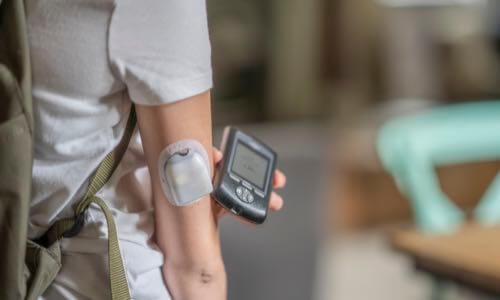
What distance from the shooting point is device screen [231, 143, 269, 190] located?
674mm

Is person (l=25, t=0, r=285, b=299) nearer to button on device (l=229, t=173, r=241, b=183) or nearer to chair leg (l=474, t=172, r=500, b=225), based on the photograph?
button on device (l=229, t=173, r=241, b=183)

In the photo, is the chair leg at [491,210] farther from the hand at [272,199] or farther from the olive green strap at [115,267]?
the olive green strap at [115,267]

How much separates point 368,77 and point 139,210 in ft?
9.43

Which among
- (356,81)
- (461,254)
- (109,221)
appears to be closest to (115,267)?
(109,221)

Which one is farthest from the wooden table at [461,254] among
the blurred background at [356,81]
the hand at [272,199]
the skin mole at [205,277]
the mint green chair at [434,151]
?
the blurred background at [356,81]

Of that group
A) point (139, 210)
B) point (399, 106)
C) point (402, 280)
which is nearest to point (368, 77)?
point (399, 106)

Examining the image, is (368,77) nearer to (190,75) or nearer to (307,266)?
(307,266)

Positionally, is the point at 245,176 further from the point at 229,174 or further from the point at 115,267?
the point at 115,267

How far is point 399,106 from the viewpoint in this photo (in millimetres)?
3334

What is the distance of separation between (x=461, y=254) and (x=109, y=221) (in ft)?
3.32

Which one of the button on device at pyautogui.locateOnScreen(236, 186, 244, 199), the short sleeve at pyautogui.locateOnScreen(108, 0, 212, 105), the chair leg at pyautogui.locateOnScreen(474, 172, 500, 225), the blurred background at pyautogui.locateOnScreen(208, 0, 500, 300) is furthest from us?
the blurred background at pyautogui.locateOnScreen(208, 0, 500, 300)

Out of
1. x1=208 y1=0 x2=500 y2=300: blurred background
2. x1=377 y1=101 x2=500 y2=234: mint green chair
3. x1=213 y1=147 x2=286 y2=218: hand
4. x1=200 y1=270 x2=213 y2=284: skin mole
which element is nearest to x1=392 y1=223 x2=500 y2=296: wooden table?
x1=377 y1=101 x2=500 y2=234: mint green chair

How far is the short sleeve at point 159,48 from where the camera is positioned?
0.54 metres

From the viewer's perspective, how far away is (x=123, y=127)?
60 centimetres
